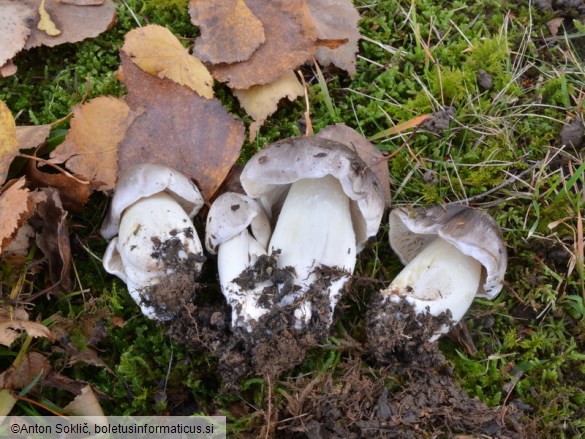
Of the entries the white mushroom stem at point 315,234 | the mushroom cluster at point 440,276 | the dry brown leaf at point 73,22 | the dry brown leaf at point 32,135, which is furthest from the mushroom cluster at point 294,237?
the dry brown leaf at point 73,22

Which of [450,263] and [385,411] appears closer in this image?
[385,411]

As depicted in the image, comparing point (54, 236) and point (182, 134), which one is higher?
point (182, 134)

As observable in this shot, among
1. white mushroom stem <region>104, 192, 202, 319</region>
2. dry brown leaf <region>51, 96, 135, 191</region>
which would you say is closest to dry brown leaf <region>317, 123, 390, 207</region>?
white mushroom stem <region>104, 192, 202, 319</region>

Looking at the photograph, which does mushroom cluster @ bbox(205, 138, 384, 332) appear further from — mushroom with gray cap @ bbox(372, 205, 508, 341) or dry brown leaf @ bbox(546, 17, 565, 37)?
dry brown leaf @ bbox(546, 17, 565, 37)

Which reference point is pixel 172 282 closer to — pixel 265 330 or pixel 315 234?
pixel 265 330

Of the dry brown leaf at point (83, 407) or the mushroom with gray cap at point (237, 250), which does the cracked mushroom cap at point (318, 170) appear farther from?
the dry brown leaf at point (83, 407)

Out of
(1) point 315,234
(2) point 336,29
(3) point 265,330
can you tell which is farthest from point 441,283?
(2) point 336,29
